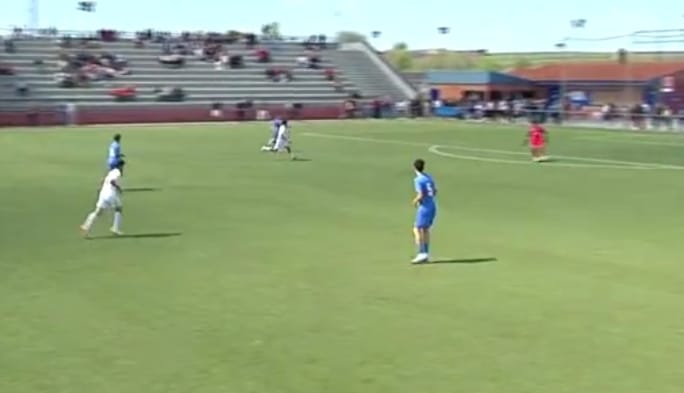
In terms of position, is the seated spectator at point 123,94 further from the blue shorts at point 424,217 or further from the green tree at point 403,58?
the green tree at point 403,58

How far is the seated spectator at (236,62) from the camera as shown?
89375 mm

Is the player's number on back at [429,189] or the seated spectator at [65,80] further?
the seated spectator at [65,80]

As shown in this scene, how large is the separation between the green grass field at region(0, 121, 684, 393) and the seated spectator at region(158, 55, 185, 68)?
50.4m

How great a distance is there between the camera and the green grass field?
12.2 m

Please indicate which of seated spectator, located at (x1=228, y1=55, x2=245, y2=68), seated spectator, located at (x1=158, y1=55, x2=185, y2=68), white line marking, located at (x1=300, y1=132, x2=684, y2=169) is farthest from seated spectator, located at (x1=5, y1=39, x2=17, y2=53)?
white line marking, located at (x1=300, y1=132, x2=684, y2=169)

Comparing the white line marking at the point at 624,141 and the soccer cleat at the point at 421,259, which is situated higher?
the soccer cleat at the point at 421,259

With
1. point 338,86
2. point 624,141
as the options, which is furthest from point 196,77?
point 624,141

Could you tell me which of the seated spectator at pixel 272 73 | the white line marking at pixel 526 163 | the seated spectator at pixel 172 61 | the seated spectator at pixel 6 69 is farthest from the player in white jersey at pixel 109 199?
the seated spectator at pixel 272 73

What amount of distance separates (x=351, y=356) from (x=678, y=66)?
76.0m

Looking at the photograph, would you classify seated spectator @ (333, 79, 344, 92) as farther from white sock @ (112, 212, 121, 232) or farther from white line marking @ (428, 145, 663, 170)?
white sock @ (112, 212, 121, 232)

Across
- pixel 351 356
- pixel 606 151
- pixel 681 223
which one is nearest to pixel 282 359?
pixel 351 356

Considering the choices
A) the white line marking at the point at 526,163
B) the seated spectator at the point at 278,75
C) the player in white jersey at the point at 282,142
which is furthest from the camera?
the seated spectator at the point at 278,75

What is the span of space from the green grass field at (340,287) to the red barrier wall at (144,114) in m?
35.0

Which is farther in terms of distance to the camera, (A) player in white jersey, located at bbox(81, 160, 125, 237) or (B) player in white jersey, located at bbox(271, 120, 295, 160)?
(B) player in white jersey, located at bbox(271, 120, 295, 160)
